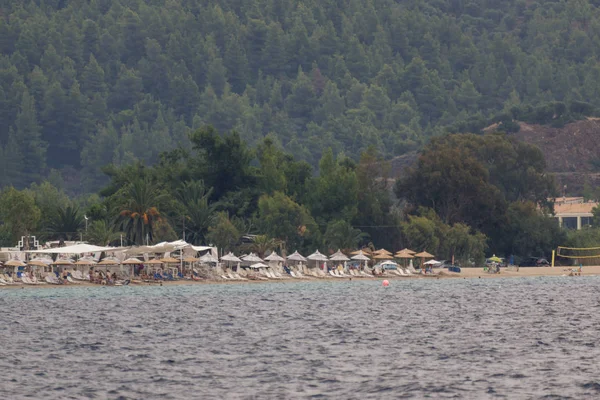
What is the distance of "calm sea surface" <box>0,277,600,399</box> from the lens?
36.7 meters

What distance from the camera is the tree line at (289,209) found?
11544 centimetres

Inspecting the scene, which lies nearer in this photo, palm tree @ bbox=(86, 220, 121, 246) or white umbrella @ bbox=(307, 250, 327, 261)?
palm tree @ bbox=(86, 220, 121, 246)

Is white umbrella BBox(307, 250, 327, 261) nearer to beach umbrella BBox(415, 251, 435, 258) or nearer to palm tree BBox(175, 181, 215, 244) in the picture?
beach umbrella BBox(415, 251, 435, 258)

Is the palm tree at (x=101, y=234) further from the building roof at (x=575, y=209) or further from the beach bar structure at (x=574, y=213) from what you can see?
the building roof at (x=575, y=209)

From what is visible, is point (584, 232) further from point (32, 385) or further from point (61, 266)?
point (32, 385)

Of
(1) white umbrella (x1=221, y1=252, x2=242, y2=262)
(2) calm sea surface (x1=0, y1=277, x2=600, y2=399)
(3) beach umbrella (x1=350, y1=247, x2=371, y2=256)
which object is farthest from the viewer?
(3) beach umbrella (x1=350, y1=247, x2=371, y2=256)

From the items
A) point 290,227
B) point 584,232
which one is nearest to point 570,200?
point 584,232

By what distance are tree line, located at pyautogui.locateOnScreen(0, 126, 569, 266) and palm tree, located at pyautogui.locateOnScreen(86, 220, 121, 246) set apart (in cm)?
13

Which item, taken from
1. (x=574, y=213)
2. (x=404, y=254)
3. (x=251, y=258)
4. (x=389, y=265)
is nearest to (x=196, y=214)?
(x=251, y=258)

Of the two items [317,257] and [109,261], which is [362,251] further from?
[109,261]

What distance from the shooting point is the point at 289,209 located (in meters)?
118

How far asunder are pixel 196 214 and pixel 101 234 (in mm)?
12291

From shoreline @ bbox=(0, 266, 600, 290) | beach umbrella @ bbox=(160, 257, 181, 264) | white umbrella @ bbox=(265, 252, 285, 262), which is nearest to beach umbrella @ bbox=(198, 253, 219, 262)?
beach umbrella @ bbox=(160, 257, 181, 264)

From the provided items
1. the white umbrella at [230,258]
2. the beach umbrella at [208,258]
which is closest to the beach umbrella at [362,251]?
the white umbrella at [230,258]
